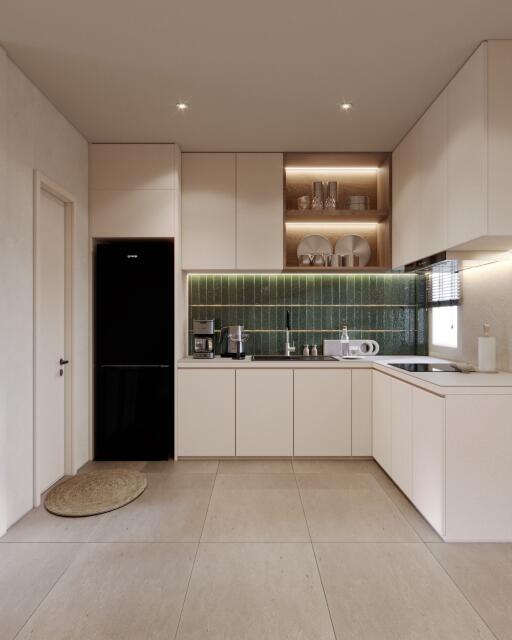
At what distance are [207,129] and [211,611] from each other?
10.2ft

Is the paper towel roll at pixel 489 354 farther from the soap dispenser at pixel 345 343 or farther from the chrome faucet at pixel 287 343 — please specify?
the chrome faucet at pixel 287 343

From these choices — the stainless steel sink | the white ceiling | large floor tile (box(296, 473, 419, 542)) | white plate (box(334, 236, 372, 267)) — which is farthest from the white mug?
the white ceiling

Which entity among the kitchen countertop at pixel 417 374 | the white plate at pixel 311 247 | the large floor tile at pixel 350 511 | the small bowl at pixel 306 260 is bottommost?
the large floor tile at pixel 350 511

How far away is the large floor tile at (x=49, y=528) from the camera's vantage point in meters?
2.36

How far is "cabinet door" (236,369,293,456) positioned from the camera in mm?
3594

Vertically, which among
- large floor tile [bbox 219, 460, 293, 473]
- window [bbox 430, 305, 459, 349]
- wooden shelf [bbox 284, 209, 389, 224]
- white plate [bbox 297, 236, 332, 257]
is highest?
wooden shelf [bbox 284, 209, 389, 224]

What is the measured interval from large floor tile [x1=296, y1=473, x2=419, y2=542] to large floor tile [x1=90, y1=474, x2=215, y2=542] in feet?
2.26

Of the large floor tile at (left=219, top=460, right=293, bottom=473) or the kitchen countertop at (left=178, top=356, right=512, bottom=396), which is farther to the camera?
the large floor tile at (left=219, top=460, right=293, bottom=473)

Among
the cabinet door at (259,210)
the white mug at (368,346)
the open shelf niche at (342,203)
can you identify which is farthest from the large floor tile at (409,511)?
the cabinet door at (259,210)

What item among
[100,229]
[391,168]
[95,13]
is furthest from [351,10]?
[100,229]

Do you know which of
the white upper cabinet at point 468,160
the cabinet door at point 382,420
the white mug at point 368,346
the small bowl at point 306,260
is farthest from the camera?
the white mug at point 368,346

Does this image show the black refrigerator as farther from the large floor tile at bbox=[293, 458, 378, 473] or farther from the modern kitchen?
the large floor tile at bbox=[293, 458, 378, 473]

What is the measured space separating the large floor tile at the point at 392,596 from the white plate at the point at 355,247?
258cm

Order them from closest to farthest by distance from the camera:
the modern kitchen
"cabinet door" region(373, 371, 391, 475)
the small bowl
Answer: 1. the modern kitchen
2. "cabinet door" region(373, 371, 391, 475)
3. the small bowl
